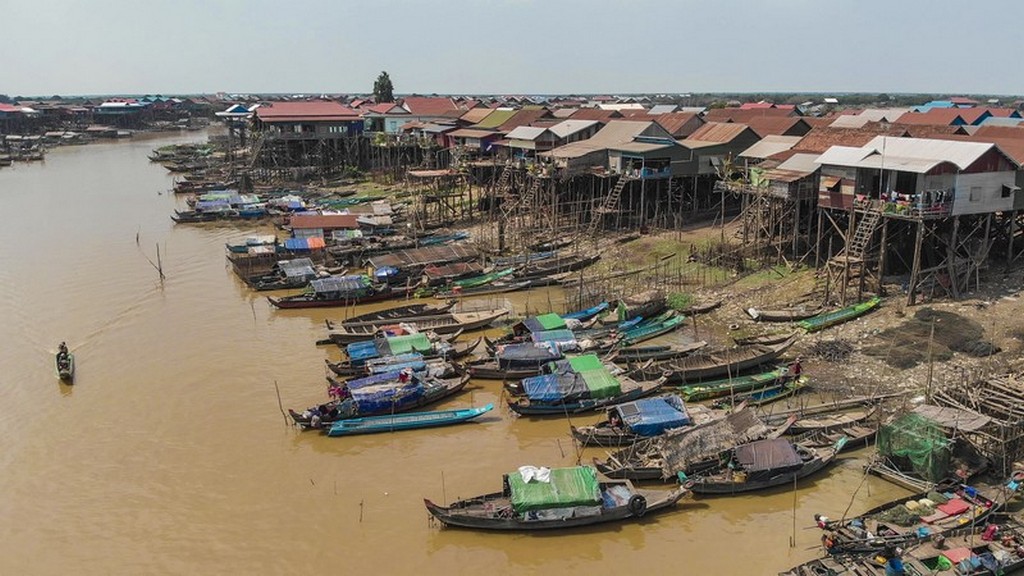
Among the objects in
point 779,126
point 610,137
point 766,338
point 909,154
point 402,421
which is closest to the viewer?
point 402,421

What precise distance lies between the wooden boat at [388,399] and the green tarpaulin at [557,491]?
21.9 feet

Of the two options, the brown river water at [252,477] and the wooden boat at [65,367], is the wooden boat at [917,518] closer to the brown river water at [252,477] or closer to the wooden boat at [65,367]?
the brown river water at [252,477]

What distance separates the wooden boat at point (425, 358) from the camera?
26.5 meters

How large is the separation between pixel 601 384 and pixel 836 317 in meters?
10.5

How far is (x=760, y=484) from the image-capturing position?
757 inches

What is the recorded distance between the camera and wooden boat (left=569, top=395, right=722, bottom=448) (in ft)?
69.7

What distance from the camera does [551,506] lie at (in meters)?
17.8

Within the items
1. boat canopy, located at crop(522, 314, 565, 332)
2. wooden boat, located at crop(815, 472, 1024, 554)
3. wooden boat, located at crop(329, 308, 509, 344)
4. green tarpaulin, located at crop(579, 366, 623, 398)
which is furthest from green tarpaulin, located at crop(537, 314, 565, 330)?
wooden boat, located at crop(815, 472, 1024, 554)

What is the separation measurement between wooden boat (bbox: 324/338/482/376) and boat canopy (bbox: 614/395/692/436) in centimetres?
810

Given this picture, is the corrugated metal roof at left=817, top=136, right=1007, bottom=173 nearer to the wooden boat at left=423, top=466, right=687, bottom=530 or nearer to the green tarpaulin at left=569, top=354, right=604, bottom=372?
the green tarpaulin at left=569, top=354, right=604, bottom=372

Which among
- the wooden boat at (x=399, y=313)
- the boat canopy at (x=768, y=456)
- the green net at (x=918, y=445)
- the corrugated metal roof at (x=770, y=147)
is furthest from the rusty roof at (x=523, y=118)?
the green net at (x=918, y=445)

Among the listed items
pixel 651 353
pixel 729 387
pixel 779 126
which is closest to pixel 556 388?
pixel 651 353

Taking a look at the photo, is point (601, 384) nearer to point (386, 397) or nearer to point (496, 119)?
point (386, 397)

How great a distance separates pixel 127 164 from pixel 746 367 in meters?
90.2
